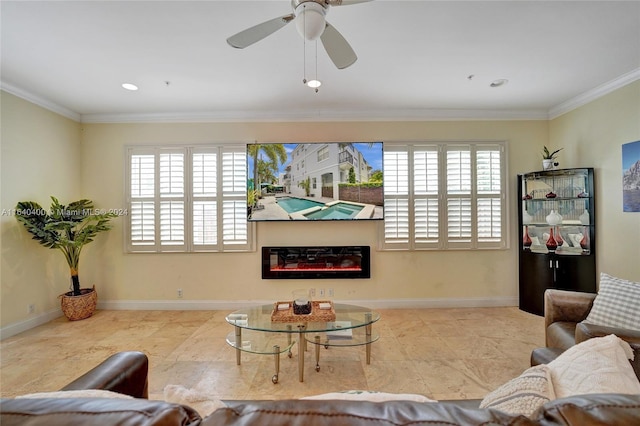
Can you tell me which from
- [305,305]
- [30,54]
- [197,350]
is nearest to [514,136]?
[305,305]

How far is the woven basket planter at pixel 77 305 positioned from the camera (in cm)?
339

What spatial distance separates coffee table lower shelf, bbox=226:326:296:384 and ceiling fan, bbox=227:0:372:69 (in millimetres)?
2233

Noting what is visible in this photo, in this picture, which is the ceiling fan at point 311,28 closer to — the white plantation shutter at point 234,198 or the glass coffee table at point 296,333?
the glass coffee table at point 296,333

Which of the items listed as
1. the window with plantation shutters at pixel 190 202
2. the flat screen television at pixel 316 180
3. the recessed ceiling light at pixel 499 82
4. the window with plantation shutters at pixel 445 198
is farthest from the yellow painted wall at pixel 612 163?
the window with plantation shutters at pixel 190 202

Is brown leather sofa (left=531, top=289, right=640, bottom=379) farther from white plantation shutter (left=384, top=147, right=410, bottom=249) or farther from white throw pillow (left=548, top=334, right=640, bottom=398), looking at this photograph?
white plantation shutter (left=384, top=147, right=410, bottom=249)

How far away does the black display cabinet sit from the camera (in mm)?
3229

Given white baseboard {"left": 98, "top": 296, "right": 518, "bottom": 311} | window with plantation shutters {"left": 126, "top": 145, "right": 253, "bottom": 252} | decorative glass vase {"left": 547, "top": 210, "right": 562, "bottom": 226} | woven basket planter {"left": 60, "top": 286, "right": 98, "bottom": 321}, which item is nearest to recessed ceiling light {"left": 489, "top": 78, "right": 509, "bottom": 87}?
decorative glass vase {"left": 547, "top": 210, "right": 562, "bottom": 226}

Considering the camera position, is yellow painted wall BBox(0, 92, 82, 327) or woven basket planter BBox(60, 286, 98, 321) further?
woven basket planter BBox(60, 286, 98, 321)

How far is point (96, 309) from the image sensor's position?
3799 millimetres

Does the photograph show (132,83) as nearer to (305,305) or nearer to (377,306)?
(305,305)

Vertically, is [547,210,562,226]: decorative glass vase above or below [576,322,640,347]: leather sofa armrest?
above

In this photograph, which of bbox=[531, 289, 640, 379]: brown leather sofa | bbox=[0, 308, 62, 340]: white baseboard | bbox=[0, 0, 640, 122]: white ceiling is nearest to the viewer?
bbox=[531, 289, 640, 379]: brown leather sofa

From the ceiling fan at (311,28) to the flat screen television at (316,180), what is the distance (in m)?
1.78

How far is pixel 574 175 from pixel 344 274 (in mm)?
3220
